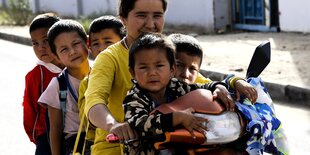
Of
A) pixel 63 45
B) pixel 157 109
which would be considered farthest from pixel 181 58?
pixel 63 45

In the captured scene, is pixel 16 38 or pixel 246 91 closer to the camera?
pixel 246 91

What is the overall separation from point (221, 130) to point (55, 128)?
1080 millimetres

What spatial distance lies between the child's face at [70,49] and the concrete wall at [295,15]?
9.24 metres

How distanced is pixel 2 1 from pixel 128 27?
2550 centimetres

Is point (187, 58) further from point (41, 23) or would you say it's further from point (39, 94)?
point (41, 23)

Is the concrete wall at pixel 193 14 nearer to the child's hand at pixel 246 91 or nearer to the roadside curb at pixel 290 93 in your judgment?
the roadside curb at pixel 290 93

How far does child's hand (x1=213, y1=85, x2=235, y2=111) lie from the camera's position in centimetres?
183

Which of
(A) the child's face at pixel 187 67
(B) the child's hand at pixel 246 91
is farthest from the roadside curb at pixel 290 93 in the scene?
(B) the child's hand at pixel 246 91

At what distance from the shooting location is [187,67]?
217cm

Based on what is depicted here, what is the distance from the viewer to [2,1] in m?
26.7

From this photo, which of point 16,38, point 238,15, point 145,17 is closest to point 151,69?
point 145,17

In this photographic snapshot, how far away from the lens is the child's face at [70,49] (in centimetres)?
261

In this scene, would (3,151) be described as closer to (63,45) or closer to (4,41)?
(63,45)

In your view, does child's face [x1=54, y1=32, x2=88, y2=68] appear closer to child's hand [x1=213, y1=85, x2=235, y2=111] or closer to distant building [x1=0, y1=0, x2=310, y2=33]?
child's hand [x1=213, y1=85, x2=235, y2=111]
